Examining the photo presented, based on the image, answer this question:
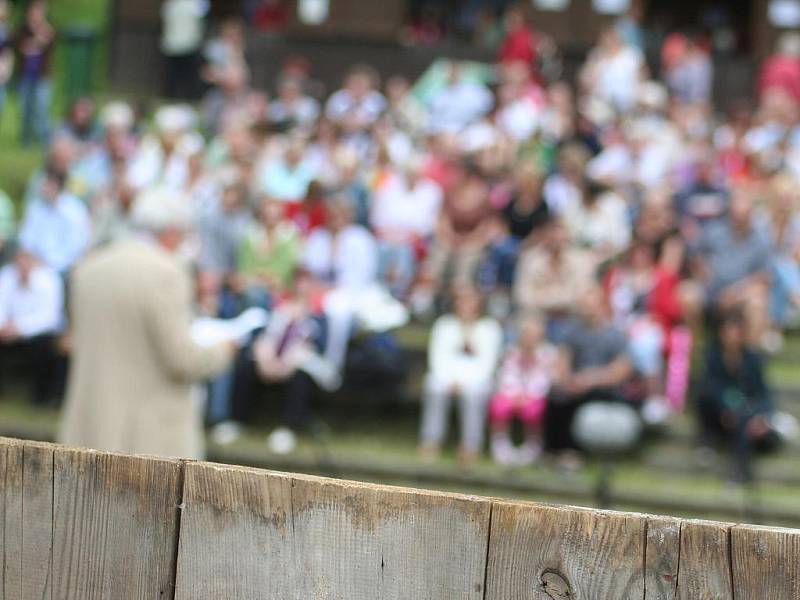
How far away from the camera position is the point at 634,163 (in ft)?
41.3

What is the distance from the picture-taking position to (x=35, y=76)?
15.3m

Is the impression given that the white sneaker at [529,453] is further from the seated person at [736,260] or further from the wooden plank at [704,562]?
the wooden plank at [704,562]

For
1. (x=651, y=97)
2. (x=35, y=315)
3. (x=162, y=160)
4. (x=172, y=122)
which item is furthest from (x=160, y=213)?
(x=651, y=97)

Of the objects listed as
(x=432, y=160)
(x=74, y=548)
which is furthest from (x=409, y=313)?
(x=74, y=548)

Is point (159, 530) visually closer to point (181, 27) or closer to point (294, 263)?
point (294, 263)

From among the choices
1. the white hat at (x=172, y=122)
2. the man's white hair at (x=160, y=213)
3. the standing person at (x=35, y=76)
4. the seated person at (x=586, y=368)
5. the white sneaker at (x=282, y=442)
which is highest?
the standing person at (x=35, y=76)

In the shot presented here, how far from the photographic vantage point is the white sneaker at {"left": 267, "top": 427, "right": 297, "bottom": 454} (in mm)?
9367

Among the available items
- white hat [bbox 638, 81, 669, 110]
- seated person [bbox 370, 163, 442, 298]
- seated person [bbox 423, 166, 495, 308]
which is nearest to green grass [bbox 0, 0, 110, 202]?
seated person [bbox 370, 163, 442, 298]

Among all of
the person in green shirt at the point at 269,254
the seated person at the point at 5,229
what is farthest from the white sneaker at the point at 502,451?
the seated person at the point at 5,229

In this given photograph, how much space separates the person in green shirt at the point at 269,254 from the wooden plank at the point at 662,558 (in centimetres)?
847

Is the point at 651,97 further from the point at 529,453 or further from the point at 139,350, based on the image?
the point at 139,350

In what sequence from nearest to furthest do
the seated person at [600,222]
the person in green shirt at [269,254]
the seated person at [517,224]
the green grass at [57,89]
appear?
the person in green shirt at [269,254] → the seated person at [517,224] → the seated person at [600,222] → the green grass at [57,89]

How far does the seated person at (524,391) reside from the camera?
924 centimetres

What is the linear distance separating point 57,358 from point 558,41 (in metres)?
10.7
